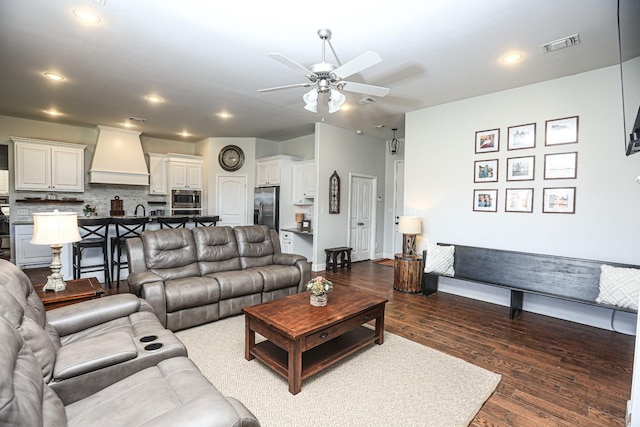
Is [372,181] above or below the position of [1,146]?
below

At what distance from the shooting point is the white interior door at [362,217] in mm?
6590

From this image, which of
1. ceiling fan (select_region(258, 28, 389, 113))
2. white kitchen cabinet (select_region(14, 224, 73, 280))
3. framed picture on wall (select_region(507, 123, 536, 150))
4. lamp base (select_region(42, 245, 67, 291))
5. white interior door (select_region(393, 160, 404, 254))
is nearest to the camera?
ceiling fan (select_region(258, 28, 389, 113))

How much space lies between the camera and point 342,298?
112 inches

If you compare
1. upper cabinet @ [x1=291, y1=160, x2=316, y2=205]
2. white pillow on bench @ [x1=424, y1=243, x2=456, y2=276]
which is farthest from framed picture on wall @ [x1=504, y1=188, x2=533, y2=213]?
upper cabinet @ [x1=291, y1=160, x2=316, y2=205]

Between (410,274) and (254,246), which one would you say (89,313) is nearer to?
(254,246)

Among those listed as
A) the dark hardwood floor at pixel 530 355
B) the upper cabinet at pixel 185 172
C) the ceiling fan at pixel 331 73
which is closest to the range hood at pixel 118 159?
the upper cabinet at pixel 185 172

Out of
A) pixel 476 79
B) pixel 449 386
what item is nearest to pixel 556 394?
pixel 449 386

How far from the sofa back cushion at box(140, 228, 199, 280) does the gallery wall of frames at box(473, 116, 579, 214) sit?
385 cm

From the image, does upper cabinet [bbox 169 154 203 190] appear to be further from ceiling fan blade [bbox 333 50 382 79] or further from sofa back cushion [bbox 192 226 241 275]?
ceiling fan blade [bbox 333 50 382 79]

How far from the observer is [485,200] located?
4.23 metres

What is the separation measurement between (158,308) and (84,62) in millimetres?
2828

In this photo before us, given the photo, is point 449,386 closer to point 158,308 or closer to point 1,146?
point 158,308

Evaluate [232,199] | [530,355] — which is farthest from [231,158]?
[530,355]

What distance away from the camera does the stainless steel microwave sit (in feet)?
23.8
